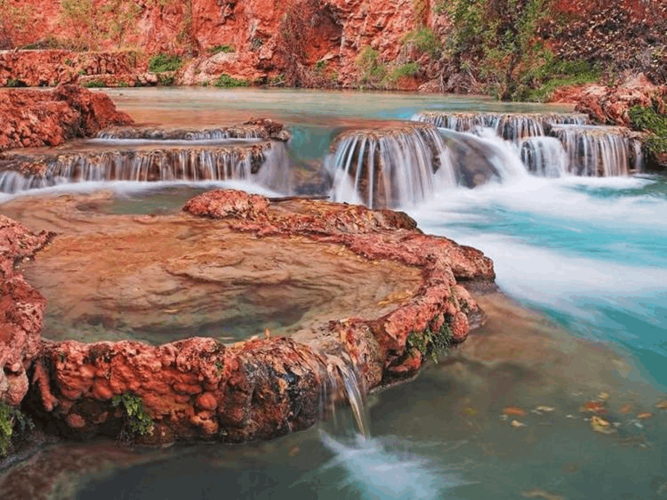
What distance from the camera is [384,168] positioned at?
8656 mm

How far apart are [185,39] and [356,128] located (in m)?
28.5

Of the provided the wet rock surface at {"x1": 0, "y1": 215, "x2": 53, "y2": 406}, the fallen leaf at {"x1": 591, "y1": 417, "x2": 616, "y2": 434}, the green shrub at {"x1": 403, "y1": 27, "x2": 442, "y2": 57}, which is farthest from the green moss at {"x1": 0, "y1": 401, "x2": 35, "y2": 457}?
the green shrub at {"x1": 403, "y1": 27, "x2": 442, "y2": 57}

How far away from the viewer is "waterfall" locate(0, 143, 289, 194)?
25.0 feet

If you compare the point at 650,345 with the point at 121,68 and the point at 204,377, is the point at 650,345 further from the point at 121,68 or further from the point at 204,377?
the point at 121,68

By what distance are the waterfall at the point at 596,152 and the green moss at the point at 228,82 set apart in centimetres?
2057

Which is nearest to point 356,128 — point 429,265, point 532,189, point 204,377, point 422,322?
point 532,189

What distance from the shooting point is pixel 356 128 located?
→ 9.83m

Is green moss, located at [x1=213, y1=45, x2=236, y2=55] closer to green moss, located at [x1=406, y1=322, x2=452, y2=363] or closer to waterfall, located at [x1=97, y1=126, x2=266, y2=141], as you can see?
waterfall, located at [x1=97, y1=126, x2=266, y2=141]

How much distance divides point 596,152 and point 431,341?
8235 mm

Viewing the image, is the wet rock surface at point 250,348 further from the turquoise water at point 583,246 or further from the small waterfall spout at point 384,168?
the small waterfall spout at point 384,168

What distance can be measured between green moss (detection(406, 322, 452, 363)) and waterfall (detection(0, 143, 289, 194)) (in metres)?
4.65

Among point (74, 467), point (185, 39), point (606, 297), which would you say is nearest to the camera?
point (74, 467)

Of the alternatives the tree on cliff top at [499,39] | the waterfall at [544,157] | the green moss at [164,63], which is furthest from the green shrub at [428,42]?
the green moss at [164,63]

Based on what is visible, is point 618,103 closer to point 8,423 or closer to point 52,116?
point 52,116
